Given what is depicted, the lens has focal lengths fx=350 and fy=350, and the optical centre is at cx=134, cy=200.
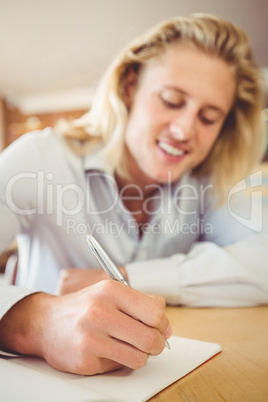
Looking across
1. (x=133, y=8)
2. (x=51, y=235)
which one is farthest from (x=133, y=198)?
(x=133, y=8)

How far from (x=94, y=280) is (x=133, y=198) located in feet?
1.06

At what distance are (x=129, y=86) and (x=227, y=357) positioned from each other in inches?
26.3

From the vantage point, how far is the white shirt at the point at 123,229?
0.53 m

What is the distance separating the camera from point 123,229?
728mm

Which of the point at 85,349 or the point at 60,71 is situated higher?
the point at 60,71

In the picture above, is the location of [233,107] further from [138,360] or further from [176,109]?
[138,360]

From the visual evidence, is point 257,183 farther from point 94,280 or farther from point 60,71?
point 60,71

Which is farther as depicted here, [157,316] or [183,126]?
[183,126]

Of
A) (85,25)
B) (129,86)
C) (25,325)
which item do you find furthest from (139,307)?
(85,25)

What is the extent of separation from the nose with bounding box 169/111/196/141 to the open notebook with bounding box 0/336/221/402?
0.46m

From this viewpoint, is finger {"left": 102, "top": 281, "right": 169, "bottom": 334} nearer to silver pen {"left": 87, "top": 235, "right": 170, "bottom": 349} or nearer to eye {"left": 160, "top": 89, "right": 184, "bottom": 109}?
silver pen {"left": 87, "top": 235, "right": 170, "bottom": 349}

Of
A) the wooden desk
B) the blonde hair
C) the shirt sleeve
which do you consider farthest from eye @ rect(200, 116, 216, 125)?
the wooden desk

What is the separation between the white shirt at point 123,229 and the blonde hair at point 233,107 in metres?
0.07

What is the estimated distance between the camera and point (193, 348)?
1.10 ft
